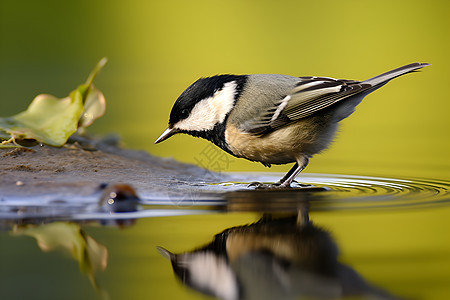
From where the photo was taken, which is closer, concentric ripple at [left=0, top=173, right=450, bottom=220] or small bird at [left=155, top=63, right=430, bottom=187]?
concentric ripple at [left=0, top=173, right=450, bottom=220]

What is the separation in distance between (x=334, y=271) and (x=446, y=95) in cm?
727

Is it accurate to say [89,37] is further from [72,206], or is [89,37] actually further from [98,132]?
[72,206]

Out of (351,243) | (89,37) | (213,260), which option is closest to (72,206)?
(213,260)

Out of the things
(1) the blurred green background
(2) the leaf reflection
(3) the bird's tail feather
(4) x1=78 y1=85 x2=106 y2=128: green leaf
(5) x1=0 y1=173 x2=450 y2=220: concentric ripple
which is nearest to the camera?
(2) the leaf reflection

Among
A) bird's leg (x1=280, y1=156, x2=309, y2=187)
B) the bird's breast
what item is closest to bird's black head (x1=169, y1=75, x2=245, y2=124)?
the bird's breast

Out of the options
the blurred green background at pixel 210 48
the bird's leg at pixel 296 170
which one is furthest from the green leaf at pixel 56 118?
the blurred green background at pixel 210 48

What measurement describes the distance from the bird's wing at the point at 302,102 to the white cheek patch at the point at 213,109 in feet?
0.69

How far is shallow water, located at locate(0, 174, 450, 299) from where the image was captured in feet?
5.52

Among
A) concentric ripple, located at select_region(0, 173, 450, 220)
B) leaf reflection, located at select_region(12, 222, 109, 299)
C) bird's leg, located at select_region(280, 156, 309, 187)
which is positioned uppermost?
bird's leg, located at select_region(280, 156, 309, 187)

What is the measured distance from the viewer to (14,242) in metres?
2.15

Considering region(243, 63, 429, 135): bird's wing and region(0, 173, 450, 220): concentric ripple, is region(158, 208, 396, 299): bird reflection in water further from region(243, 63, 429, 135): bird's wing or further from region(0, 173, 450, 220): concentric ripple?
region(243, 63, 429, 135): bird's wing

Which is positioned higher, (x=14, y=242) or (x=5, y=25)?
(x=5, y=25)

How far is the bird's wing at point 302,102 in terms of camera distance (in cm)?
378

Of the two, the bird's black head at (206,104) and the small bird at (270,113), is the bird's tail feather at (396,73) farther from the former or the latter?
the bird's black head at (206,104)
